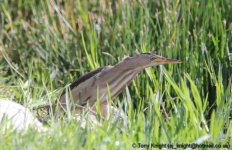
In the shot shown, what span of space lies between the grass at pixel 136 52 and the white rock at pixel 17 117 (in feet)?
0.33

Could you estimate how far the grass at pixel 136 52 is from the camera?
3826 mm

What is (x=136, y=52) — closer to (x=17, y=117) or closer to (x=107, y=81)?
(x=107, y=81)

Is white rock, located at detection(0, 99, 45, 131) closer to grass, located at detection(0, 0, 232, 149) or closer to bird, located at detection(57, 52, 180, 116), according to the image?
grass, located at detection(0, 0, 232, 149)

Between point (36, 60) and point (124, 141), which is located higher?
point (36, 60)

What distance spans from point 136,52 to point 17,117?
140 cm

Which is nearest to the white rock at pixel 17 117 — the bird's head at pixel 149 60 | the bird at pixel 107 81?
the bird at pixel 107 81

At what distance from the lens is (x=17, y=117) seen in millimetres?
3877

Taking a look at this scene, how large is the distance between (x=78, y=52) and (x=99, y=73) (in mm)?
1219

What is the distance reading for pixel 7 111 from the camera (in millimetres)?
3961

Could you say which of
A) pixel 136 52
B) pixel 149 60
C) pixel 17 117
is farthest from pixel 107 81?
pixel 136 52

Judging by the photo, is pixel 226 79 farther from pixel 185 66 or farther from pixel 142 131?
pixel 142 131

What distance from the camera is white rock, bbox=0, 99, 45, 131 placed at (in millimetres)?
3658

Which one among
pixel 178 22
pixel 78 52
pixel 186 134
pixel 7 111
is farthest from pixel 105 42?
pixel 186 134

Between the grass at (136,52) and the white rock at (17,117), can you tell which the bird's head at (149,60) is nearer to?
the grass at (136,52)
